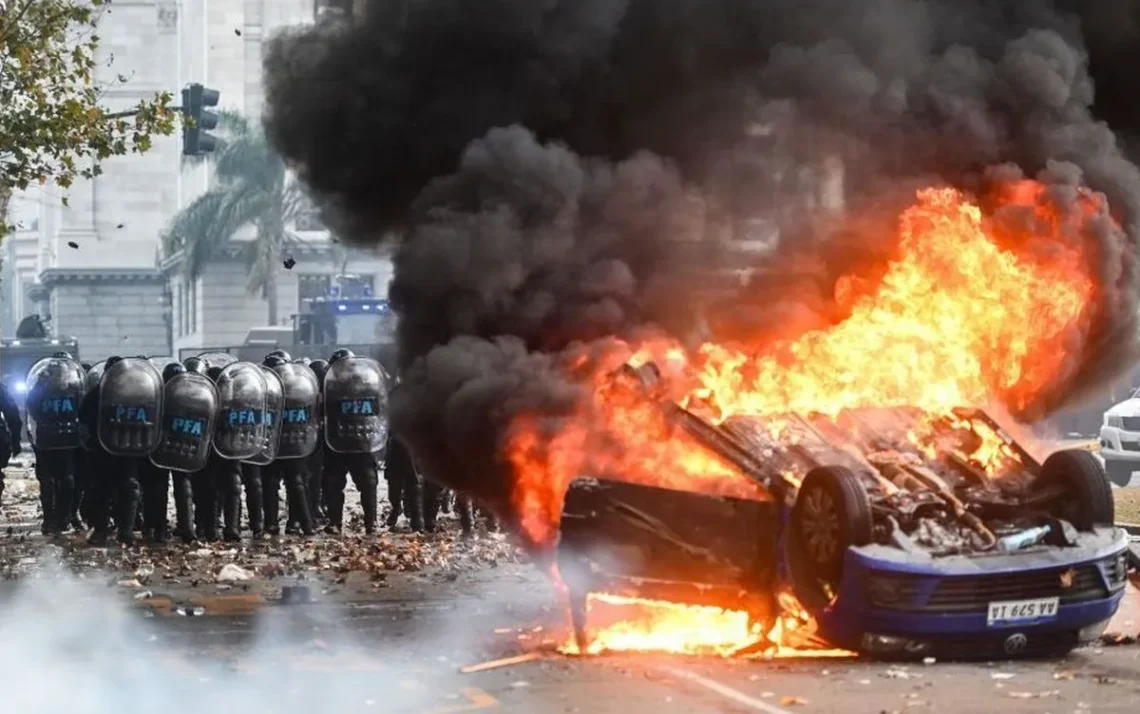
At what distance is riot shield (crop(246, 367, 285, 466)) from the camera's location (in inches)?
737

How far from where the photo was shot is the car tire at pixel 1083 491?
10.6 m

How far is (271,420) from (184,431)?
40.0 inches

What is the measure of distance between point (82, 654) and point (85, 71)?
1344cm

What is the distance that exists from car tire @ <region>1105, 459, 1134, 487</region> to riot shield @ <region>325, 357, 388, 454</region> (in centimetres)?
1117

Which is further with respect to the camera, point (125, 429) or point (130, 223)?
point (130, 223)

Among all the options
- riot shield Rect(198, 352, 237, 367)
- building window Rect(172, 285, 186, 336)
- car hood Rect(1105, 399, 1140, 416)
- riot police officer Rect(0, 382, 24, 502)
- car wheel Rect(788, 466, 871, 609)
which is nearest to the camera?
car wheel Rect(788, 466, 871, 609)

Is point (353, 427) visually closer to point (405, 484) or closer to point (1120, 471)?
point (405, 484)

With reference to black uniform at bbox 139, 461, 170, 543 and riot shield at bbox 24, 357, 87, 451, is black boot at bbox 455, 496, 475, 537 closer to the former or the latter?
black uniform at bbox 139, 461, 170, 543

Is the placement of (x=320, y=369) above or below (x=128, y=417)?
above

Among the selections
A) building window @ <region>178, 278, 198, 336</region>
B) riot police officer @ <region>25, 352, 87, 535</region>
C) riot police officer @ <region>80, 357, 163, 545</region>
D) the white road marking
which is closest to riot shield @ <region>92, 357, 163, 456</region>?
riot police officer @ <region>80, 357, 163, 545</region>

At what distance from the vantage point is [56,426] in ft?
64.0

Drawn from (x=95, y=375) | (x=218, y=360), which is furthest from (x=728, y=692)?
(x=218, y=360)

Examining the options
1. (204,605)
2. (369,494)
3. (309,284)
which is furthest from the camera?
(309,284)

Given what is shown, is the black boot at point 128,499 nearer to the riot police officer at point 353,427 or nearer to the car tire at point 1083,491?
the riot police officer at point 353,427
